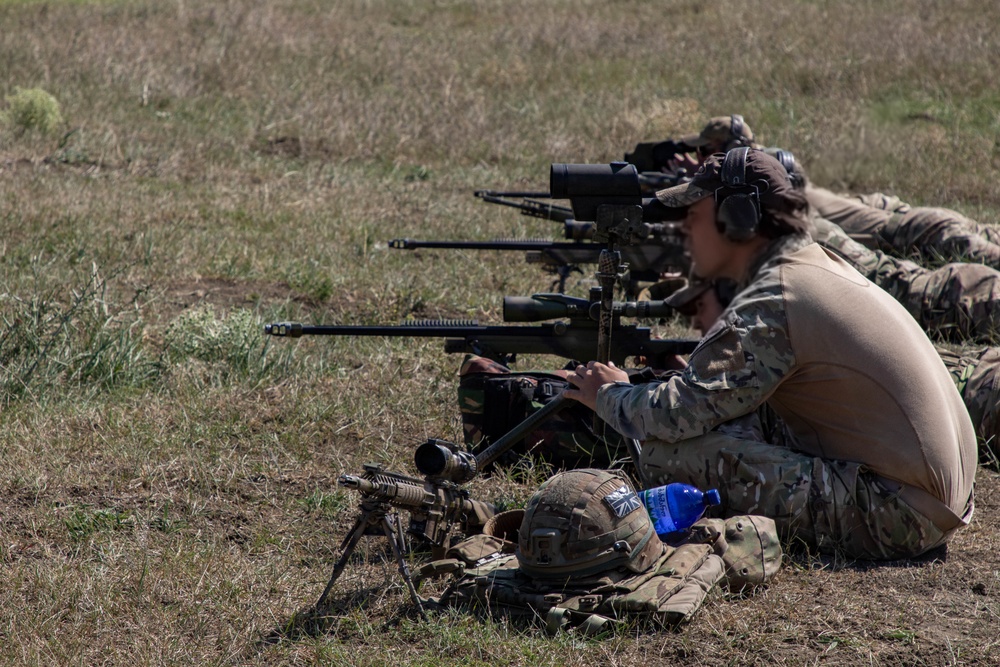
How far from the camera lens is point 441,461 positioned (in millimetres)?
3645

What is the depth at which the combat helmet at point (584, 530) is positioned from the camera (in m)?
3.40

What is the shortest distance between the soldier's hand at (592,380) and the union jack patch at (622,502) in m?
0.58

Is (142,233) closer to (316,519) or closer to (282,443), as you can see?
(282,443)

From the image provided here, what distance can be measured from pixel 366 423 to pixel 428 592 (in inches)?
64.2

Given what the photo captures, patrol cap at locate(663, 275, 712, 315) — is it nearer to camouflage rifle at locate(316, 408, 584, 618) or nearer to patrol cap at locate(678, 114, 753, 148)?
camouflage rifle at locate(316, 408, 584, 618)

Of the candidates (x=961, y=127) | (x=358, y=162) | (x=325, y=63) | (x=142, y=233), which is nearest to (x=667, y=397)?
(x=142, y=233)

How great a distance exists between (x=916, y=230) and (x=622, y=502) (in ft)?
18.1

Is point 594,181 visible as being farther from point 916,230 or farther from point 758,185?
point 916,230

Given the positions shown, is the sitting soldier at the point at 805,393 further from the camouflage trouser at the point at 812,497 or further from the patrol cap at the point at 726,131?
the patrol cap at the point at 726,131

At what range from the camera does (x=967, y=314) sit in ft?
21.5

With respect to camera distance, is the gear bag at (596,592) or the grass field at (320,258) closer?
the gear bag at (596,592)

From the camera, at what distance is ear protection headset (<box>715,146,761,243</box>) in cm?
362

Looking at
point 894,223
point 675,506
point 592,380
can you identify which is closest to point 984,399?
point 675,506

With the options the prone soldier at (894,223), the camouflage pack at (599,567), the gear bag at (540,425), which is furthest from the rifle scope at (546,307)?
the prone soldier at (894,223)
